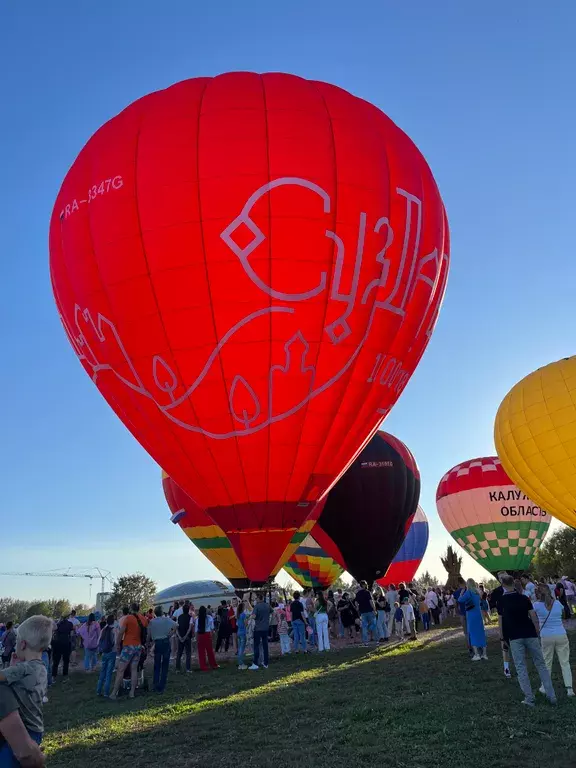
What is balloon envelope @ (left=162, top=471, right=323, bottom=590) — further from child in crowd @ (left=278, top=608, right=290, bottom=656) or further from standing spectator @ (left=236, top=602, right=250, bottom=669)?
standing spectator @ (left=236, top=602, right=250, bottom=669)

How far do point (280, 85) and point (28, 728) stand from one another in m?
13.3

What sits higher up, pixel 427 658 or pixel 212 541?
pixel 212 541

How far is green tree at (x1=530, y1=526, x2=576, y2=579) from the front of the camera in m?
55.3

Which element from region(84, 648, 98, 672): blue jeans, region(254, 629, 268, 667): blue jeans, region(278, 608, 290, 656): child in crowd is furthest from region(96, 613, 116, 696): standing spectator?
region(84, 648, 98, 672): blue jeans

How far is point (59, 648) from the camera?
15586 mm

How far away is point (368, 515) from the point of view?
23.9 meters

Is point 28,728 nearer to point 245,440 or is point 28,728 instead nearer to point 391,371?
point 245,440

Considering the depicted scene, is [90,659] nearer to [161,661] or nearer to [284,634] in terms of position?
[284,634]

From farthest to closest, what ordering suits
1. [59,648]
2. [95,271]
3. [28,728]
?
[59,648], [95,271], [28,728]

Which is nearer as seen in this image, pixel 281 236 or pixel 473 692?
pixel 473 692

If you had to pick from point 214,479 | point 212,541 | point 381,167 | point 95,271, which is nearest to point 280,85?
point 381,167

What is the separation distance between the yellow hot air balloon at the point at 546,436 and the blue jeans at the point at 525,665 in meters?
15.8

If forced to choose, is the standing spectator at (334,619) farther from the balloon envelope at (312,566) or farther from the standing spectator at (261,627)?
the balloon envelope at (312,566)

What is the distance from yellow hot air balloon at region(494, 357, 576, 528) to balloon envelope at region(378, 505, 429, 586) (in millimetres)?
11195
